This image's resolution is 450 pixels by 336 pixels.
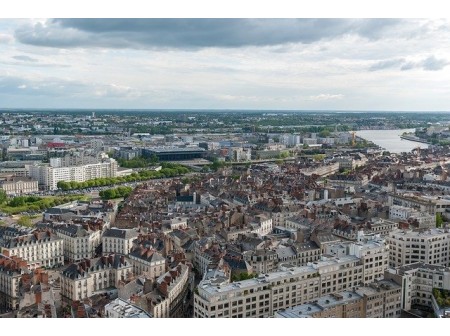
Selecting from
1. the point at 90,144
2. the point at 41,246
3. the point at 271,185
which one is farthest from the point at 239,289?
the point at 90,144

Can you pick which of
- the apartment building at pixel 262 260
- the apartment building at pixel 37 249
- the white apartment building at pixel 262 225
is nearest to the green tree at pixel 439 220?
the white apartment building at pixel 262 225

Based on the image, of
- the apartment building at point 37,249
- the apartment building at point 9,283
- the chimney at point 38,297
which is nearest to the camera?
the chimney at point 38,297

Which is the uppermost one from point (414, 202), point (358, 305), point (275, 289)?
point (414, 202)

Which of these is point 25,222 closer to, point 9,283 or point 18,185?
point 9,283

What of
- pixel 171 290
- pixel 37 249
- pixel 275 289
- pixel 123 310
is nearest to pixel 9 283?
pixel 37 249

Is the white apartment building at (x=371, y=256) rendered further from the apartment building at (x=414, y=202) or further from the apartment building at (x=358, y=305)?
the apartment building at (x=414, y=202)

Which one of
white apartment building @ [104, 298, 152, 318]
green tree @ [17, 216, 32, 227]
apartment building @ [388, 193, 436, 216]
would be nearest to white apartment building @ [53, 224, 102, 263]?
green tree @ [17, 216, 32, 227]
